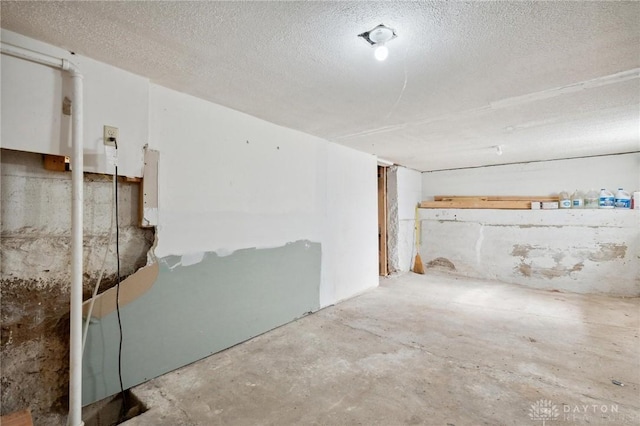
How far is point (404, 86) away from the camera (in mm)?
2150

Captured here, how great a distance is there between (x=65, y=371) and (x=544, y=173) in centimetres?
640

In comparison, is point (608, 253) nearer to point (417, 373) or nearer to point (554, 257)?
point (554, 257)

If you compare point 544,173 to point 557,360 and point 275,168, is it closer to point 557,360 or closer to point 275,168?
point 557,360

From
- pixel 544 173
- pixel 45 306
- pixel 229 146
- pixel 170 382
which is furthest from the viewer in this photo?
pixel 544 173

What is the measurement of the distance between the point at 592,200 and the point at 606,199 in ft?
0.56

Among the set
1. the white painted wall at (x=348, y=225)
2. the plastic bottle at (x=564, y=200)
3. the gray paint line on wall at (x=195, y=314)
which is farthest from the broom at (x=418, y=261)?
the gray paint line on wall at (x=195, y=314)

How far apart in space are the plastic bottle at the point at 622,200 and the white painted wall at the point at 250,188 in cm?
372

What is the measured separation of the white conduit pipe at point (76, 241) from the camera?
64.5 inches

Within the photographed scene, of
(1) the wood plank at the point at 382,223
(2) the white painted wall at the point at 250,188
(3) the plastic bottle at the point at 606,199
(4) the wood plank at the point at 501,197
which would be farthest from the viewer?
(1) the wood plank at the point at 382,223

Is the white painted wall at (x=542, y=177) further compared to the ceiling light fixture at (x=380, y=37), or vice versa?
A: the white painted wall at (x=542, y=177)

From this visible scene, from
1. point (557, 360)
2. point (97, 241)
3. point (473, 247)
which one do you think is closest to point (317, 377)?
point (97, 241)

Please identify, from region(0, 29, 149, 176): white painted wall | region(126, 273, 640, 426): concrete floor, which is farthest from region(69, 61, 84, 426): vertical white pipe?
region(126, 273, 640, 426): concrete floor

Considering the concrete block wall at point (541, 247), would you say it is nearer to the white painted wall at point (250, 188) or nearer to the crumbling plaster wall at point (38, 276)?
the white painted wall at point (250, 188)

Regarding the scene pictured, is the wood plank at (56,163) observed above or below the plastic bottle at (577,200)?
above
